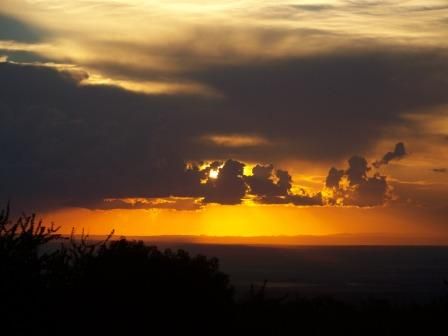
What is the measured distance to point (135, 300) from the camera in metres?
36.2

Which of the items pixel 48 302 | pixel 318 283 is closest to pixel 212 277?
pixel 48 302

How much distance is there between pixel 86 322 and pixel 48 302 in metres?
3.97

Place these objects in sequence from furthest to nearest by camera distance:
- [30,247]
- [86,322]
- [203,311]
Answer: [203,311] < [86,322] < [30,247]

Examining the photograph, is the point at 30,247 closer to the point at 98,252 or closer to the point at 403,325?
the point at 98,252

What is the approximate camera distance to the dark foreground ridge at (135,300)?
29.3 meters

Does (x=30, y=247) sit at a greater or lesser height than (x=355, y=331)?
greater

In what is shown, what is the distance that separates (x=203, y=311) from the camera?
38406mm

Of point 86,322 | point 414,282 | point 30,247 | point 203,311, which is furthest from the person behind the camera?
point 414,282

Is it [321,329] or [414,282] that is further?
[414,282]

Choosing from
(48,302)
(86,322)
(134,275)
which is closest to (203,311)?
(134,275)

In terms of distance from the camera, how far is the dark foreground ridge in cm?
2931

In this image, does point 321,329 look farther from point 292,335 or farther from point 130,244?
point 130,244

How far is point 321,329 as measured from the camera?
41438 millimetres

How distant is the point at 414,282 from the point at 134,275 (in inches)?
5060
